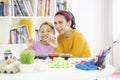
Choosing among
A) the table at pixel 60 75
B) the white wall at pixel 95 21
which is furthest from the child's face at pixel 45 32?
the white wall at pixel 95 21

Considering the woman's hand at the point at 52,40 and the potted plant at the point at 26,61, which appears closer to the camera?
the potted plant at the point at 26,61

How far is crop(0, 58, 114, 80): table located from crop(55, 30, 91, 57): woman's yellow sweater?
2.34 feet

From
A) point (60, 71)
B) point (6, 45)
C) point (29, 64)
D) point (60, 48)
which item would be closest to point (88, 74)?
point (60, 71)

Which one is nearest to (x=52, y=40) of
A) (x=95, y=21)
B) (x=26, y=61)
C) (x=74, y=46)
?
(x=74, y=46)

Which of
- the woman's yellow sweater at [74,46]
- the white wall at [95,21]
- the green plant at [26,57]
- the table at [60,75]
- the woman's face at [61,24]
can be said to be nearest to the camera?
the table at [60,75]

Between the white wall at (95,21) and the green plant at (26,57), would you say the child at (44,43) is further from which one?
the white wall at (95,21)

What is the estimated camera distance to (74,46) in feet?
7.91

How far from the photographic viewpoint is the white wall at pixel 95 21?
445 cm

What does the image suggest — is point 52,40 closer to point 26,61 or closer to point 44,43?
point 44,43

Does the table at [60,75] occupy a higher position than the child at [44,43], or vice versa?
the child at [44,43]

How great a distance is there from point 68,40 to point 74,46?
0.10m

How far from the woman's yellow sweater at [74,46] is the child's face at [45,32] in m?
0.12

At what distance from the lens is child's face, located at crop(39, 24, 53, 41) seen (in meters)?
2.50

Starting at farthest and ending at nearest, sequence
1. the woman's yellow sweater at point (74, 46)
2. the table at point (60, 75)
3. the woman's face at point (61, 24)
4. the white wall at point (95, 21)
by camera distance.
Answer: the white wall at point (95, 21) < the woman's face at point (61, 24) < the woman's yellow sweater at point (74, 46) < the table at point (60, 75)
